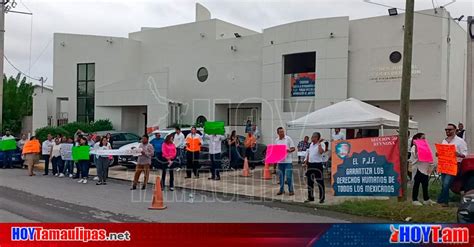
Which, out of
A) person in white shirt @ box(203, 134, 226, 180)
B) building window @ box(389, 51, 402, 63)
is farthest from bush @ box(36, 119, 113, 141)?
building window @ box(389, 51, 402, 63)

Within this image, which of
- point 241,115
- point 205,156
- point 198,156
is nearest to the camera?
point 198,156

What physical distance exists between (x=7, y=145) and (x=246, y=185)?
11.2 metres

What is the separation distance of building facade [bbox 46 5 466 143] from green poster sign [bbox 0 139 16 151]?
8.55 meters

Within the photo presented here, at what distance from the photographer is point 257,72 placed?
25.2 meters

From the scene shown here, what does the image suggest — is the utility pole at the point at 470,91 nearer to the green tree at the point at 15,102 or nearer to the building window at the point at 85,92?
the building window at the point at 85,92

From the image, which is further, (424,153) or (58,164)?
(58,164)

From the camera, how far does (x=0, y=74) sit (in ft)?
61.9

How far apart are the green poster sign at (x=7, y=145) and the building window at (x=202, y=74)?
11.6m

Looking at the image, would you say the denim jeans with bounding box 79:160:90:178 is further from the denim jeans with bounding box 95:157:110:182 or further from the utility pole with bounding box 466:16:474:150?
the utility pole with bounding box 466:16:474:150

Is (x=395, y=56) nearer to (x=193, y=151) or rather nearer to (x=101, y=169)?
(x=193, y=151)

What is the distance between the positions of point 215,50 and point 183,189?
15.6 m

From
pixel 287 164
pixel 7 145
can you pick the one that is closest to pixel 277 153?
pixel 287 164

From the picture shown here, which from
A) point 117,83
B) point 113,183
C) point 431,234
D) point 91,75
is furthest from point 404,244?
point 91,75

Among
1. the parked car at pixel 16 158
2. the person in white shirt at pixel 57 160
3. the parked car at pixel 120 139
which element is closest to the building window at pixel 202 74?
the parked car at pixel 120 139
